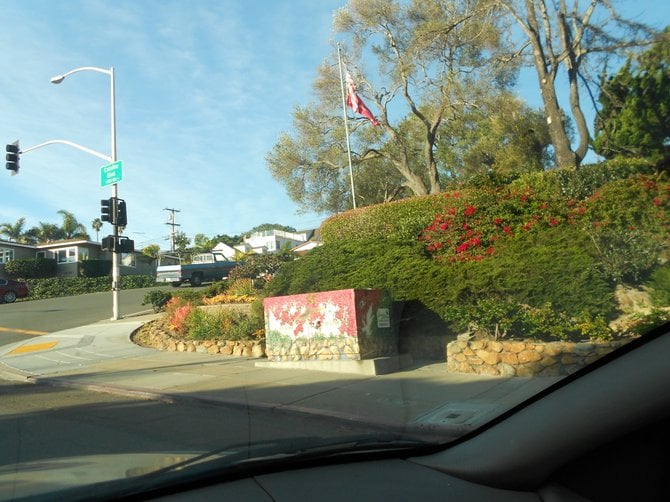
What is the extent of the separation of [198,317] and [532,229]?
8720mm

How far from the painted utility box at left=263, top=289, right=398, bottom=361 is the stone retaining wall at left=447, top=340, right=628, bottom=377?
165 centimetres

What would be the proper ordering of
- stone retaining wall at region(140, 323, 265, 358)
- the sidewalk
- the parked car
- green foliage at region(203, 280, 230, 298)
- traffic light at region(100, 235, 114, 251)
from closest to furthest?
the sidewalk → stone retaining wall at region(140, 323, 265, 358) → green foliage at region(203, 280, 230, 298) → traffic light at region(100, 235, 114, 251) → the parked car

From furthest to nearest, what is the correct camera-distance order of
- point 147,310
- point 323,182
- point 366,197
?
point 366,197 → point 323,182 → point 147,310

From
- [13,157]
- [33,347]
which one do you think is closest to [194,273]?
[13,157]

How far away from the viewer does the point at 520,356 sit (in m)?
9.18

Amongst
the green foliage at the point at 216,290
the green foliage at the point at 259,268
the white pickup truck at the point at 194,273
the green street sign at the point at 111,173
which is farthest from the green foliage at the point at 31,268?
the green foliage at the point at 216,290

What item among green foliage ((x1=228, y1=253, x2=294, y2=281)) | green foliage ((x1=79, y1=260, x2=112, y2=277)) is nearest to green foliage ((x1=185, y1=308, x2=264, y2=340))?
green foliage ((x1=228, y1=253, x2=294, y2=281))

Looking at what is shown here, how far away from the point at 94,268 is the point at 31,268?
4609mm

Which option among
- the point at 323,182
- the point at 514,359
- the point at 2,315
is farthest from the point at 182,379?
the point at 323,182

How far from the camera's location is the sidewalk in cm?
719

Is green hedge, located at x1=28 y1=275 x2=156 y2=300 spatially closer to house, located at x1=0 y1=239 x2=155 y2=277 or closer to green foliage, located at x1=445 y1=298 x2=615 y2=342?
house, located at x1=0 y1=239 x2=155 y2=277

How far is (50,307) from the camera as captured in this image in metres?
26.1

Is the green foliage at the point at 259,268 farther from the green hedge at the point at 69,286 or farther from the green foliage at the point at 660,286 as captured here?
the green hedge at the point at 69,286

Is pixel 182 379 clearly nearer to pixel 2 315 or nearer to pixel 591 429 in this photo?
pixel 591 429
